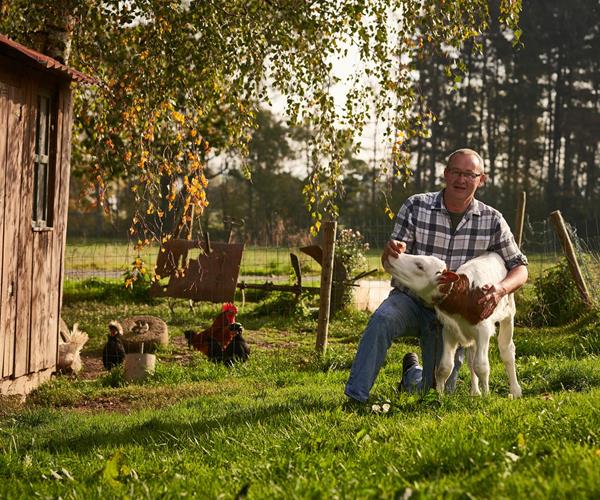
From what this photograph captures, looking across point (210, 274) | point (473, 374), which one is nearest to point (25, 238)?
point (473, 374)

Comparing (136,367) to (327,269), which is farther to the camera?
→ (327,269)

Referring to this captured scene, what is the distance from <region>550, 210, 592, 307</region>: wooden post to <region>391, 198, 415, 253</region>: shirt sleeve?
6.23m

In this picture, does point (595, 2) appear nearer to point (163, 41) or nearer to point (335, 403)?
point (163, 41)

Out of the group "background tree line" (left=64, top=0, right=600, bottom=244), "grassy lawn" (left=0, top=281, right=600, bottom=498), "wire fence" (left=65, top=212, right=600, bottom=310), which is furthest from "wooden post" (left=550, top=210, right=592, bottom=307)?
"background tree line" (left=64, top=0, right=600, bottom=244)

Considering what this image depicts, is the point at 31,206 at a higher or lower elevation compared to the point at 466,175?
lower

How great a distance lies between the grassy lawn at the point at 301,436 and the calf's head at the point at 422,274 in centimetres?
71

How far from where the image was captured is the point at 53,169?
8.73 metres

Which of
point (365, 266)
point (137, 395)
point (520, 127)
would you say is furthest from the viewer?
point (520, 127)

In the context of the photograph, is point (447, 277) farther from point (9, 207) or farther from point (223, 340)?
point (223, 340)

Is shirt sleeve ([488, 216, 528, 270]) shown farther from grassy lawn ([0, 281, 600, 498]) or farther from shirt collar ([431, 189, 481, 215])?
grassy lawn ([0, 281, 600, 498])

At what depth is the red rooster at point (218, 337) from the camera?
9.97 m

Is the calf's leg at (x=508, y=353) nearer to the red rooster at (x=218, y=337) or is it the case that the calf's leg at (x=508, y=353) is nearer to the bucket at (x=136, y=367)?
the bucket at (x=136, y=367)

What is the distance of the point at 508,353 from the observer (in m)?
A: 6.52

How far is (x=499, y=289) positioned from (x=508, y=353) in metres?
0.78
